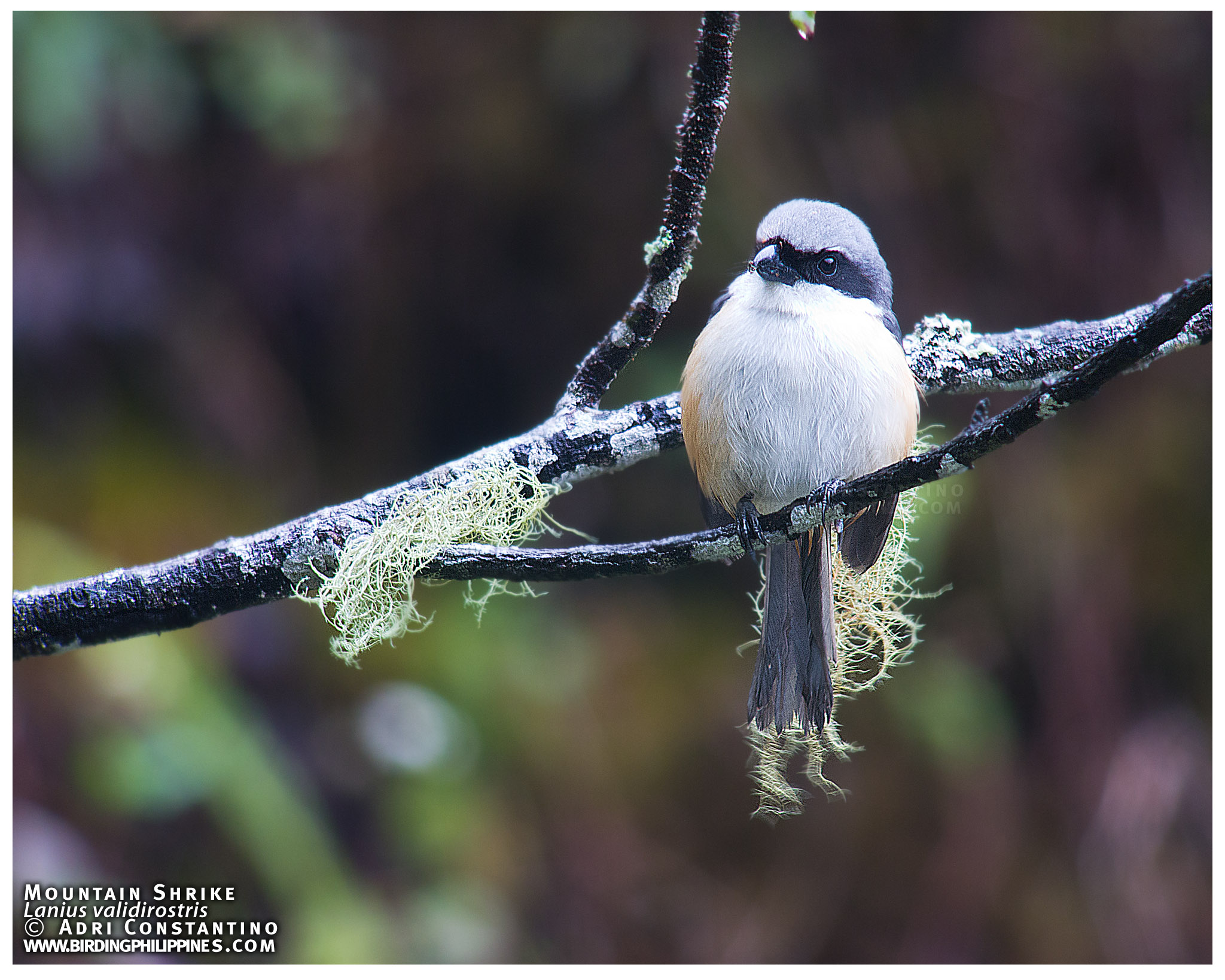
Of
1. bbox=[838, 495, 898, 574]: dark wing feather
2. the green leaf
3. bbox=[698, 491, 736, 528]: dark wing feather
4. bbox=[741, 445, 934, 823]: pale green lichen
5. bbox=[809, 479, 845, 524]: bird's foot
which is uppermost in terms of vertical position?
the green leaf

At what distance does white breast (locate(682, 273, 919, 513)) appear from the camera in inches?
56.0

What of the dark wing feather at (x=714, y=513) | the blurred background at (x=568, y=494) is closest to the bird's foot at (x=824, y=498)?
the dark wing feather at (x=714, y=513)

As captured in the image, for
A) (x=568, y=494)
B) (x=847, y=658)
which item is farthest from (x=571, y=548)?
(x=568, y=494)

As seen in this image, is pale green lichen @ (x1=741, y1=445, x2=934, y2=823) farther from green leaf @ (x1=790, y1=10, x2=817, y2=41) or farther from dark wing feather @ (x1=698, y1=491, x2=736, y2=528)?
green leaf @ (x1=790, y1=10, x2=817, y2=41)

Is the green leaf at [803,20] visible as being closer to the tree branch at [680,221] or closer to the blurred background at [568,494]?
the tree branch at [680,221]

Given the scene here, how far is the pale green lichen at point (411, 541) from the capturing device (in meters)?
1.35

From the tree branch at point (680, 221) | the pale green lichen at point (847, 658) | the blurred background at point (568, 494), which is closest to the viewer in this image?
the tree branch at point (680, 221)

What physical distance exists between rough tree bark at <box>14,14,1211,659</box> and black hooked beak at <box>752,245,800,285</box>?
13 cm

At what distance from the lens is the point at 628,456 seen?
4.92 feet

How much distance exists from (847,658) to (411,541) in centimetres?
65

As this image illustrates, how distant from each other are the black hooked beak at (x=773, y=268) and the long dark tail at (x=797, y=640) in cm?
35

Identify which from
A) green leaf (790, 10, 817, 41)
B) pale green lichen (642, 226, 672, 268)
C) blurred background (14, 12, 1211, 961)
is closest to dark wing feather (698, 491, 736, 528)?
pale green lichen (642, 226, 672, 268)

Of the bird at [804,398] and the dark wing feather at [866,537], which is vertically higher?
the bird at [804,398]

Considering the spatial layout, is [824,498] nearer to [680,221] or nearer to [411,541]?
[680,221]
